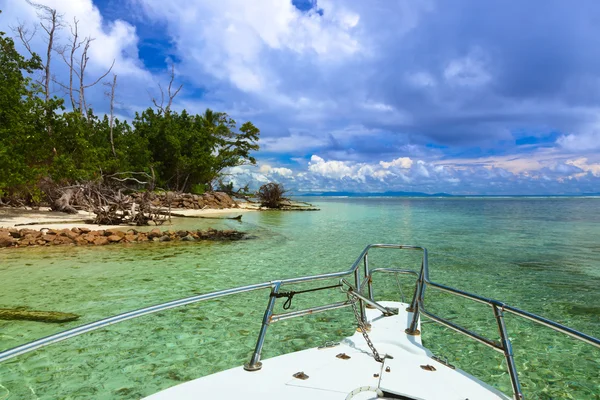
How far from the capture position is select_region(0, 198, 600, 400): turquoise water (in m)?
4.19

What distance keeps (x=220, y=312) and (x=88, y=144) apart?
1994 cm

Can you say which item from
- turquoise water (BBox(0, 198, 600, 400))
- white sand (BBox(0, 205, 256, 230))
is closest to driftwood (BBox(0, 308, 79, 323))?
turquoise water (BBox(0, 198, 600, 400))

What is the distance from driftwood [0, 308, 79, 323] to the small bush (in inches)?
1418

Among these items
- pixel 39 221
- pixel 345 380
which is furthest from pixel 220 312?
pixel 39 221

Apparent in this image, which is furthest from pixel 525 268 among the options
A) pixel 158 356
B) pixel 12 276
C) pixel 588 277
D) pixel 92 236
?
pixel 92 236

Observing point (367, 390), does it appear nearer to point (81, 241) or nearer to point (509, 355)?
point (509, 355)

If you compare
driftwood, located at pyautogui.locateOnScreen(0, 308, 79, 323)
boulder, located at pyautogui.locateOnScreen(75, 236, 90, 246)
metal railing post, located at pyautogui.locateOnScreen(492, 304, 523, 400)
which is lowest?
driftwood, located at pyautogui.locateOnScreen(0, 308, 79, 323)

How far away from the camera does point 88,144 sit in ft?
71.2

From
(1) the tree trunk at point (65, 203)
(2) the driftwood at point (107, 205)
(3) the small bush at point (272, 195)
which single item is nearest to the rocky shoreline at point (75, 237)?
(2) the driftwood at point (107, 205)

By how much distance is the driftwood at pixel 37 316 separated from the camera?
5.70m

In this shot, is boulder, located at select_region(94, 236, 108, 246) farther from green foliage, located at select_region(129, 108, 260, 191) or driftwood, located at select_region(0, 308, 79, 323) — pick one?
green foliage, located at select_region(129, 108, 260, 191)

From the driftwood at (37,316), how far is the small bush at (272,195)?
36.0 m

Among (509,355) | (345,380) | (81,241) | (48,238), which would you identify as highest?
(509,355)

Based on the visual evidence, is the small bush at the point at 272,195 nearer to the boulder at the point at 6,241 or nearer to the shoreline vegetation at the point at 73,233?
the shoreline vegetation at the point at 73,233
